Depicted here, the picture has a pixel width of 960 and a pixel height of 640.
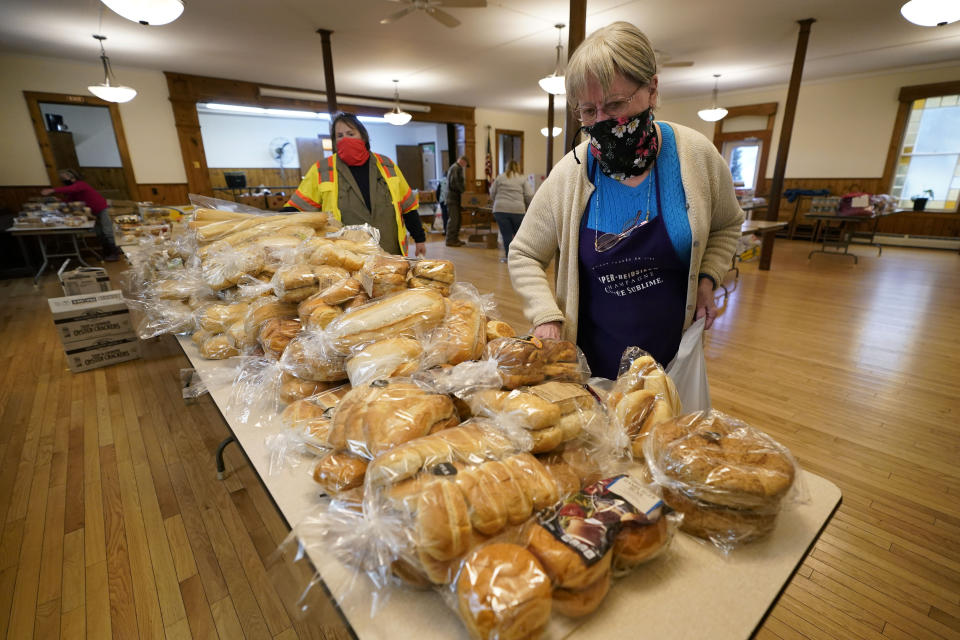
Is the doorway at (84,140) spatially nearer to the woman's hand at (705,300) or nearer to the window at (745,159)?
the woman's hand at (705,300)

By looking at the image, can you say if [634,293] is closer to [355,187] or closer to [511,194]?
[355,187]

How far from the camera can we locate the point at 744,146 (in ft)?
35.6

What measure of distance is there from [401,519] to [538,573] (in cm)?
17

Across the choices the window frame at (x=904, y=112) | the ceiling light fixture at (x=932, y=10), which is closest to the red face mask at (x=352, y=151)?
the ceiling light fixture at (x=932, y=10)

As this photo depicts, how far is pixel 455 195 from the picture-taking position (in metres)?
8.77

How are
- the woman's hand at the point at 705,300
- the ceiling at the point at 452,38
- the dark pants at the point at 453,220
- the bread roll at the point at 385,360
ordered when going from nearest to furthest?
the bread roll at the point at 385,360, the woman's hand at the point at 705,300, the ceiling at the point at 452,38, the dark pants at the point at 453,220

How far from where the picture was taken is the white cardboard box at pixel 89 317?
122 inches

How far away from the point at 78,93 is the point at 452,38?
20.3 ft

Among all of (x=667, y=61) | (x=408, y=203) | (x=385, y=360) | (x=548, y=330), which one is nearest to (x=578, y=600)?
(x=385, y=360)

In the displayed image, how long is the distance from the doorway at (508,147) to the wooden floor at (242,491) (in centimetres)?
1073

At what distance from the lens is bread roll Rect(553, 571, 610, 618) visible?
48 cm

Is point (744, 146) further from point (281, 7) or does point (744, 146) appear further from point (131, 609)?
point (131, 609)

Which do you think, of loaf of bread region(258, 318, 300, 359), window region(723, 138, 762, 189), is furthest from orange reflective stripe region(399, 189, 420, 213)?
window region(723, 138, 762, 189)

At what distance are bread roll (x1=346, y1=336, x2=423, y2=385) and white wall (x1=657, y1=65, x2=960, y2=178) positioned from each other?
1153 cm
